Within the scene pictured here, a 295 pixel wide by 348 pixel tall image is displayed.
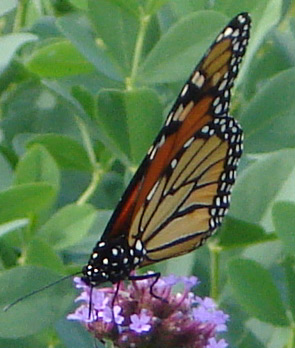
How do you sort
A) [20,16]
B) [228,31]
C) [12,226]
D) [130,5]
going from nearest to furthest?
[12,226], [228,31], [130,5], [20,16]

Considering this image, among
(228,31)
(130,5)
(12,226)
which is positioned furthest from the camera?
(130,5)

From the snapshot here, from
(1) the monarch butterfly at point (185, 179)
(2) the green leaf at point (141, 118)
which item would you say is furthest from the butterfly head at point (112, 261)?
(2) the green leaf at point (141, 118)

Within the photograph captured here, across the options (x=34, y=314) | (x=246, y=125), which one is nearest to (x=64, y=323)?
(x=34, y=314)

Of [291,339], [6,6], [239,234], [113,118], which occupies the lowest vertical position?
[291,339]

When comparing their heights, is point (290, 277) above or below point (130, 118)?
below

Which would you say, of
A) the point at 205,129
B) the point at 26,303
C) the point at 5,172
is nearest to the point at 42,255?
the point at 26,303

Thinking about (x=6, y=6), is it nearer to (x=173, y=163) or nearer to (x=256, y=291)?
(x=173, y=163)
